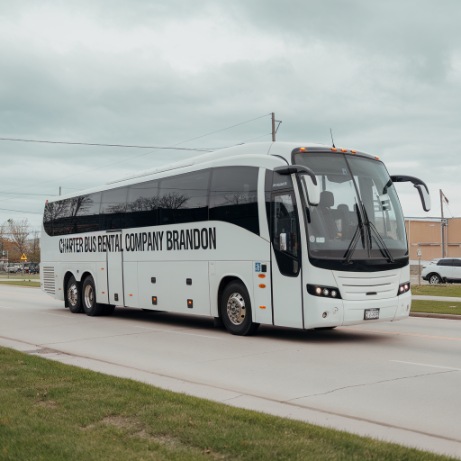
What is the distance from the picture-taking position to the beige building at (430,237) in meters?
77.1

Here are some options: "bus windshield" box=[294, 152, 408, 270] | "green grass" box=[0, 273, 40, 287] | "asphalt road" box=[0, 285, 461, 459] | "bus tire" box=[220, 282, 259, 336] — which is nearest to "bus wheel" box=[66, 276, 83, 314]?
"asphalt road" box=[0, 285, 461, 459]

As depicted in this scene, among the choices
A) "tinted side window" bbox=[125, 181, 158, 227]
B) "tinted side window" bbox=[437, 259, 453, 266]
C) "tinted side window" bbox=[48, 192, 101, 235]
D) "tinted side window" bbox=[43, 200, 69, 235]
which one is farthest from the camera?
"tinted side window" bbox=[437, 259, 453, 266]

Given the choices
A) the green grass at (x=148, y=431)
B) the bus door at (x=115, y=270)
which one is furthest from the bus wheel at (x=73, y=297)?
the green grass at (x=148, y=431)

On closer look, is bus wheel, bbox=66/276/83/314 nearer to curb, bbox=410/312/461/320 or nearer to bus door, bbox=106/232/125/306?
bus door, bbox=106/232/125/306

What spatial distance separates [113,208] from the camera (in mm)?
18859

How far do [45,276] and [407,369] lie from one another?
52.4 ft

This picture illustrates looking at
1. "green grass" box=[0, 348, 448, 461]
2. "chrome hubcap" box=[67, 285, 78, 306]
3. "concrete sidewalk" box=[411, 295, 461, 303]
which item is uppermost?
"chrome hubcap" box=[67, 285, 78, 306]

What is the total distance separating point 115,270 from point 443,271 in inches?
1069

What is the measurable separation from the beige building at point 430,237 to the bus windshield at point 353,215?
215ft

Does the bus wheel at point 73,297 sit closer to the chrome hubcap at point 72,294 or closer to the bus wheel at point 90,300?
the chrome hubcap at point 72,294

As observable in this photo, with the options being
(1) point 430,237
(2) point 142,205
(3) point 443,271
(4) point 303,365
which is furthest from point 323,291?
(1) point 430,237

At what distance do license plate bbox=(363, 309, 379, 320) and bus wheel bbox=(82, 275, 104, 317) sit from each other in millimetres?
9699

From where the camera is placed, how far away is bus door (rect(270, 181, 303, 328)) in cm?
1245

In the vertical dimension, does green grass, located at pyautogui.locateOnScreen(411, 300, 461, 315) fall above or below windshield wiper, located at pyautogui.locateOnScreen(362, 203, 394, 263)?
below
